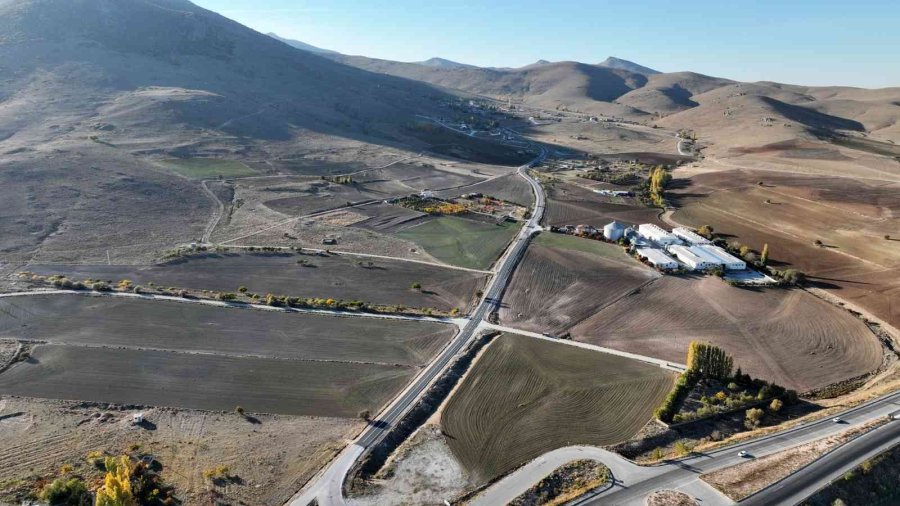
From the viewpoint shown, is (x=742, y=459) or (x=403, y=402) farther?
(x=403, y=402)

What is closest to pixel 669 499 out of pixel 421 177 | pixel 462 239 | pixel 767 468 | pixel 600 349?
pixel 767 468

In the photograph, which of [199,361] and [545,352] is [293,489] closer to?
[199,361]

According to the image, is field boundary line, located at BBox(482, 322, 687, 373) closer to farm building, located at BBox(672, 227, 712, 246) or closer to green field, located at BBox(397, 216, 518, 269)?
green field, located at BBox(397, 216, 518, 269)

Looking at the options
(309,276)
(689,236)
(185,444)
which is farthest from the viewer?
(689,236)

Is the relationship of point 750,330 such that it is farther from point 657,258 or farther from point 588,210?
point 588,210

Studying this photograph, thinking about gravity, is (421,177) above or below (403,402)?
above

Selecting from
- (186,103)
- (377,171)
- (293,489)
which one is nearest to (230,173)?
(377,171)
